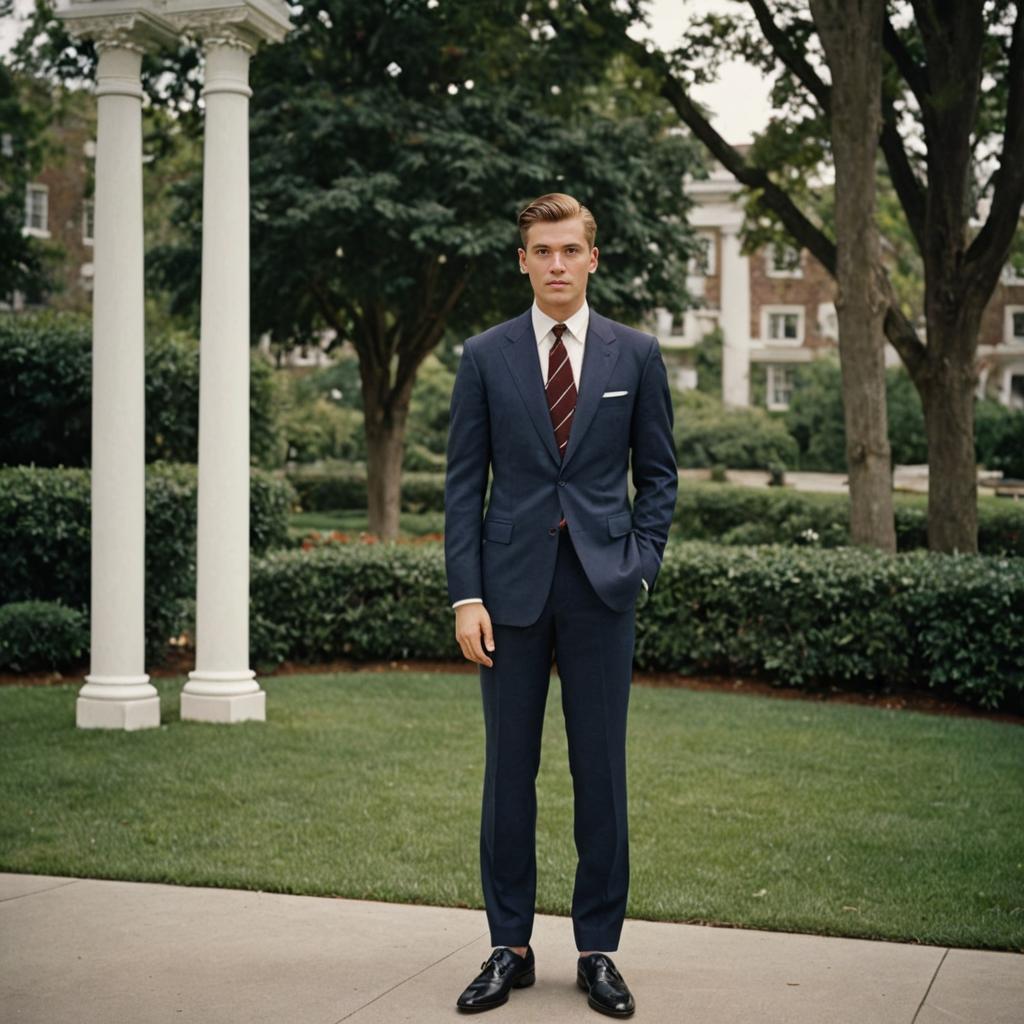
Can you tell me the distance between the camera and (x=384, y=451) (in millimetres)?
21625

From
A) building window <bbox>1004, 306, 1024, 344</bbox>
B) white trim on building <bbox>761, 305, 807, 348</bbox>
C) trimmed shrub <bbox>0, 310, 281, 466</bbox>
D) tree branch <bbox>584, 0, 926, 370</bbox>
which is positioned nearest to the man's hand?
tree branch <bbox>584, 0, 926, 370</bbox>

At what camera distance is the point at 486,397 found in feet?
13.3

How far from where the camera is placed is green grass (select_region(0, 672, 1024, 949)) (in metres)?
5.32

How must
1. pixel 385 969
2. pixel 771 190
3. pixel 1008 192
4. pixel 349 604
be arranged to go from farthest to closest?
1. pixel 771 190
2. pixel 1008 192
3. pixel 349 604
4. pixel 385 969

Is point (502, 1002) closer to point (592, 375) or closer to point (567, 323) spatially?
point (592, 375)

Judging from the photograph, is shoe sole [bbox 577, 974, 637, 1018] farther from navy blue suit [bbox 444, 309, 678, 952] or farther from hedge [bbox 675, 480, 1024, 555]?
hedge [bbox 675, 480, 1024, 555]

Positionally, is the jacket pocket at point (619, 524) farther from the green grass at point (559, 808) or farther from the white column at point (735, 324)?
the white column at point (735, 324)

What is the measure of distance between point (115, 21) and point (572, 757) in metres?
6.62

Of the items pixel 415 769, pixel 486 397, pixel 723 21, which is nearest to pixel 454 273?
pixel 723 21

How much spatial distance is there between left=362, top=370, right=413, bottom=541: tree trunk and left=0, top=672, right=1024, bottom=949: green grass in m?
11.4

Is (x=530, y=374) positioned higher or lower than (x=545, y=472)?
higher

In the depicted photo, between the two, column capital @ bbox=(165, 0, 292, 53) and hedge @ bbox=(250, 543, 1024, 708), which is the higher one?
column capital @ bbox=(165, 0, 292, 53)

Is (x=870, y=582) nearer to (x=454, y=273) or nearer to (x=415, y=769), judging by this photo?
(x=415, y=769)

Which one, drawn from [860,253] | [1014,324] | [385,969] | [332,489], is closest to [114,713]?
[385,969]
